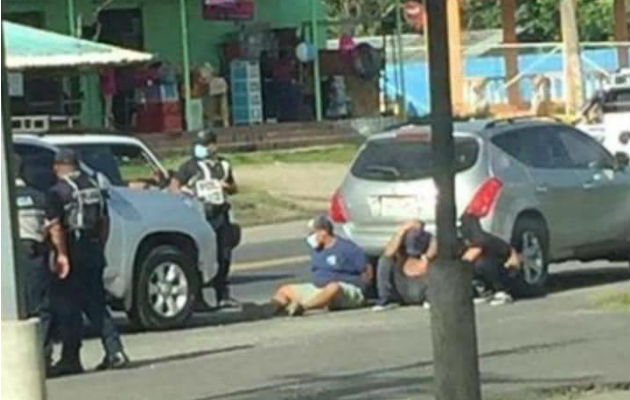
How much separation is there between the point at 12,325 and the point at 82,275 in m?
7.20

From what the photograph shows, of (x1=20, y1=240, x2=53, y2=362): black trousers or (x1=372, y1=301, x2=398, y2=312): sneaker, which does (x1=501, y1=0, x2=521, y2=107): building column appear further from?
(x1=20, y1=240, x2=53, y2=362): black trousers

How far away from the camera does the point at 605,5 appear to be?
257 ft

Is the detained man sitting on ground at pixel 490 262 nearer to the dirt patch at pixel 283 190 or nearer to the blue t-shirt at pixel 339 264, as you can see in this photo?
the blue t-shirt at pixel 339 264

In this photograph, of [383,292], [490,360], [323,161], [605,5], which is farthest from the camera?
[605,5]

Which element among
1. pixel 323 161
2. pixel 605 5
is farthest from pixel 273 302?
pixel 605 5

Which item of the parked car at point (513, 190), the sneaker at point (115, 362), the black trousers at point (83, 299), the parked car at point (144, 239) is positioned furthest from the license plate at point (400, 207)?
the sneaker at point (115, 362)

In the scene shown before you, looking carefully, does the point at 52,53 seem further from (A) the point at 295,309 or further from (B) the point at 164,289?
(B) the point at 164,289

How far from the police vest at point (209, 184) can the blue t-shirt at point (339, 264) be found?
1355 millimetres

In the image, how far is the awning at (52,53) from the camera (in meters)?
31.2

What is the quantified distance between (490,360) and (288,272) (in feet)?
33.7

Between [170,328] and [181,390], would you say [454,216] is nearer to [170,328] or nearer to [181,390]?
[181,390]

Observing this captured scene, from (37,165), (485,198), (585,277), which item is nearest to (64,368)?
(37,165)

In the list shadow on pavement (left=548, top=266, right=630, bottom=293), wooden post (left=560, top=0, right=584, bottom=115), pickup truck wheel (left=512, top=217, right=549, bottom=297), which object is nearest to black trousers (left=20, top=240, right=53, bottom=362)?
pickup truck wheel (left=512, top=217, right=549, bottom=297)

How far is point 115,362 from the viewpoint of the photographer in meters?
15.0
